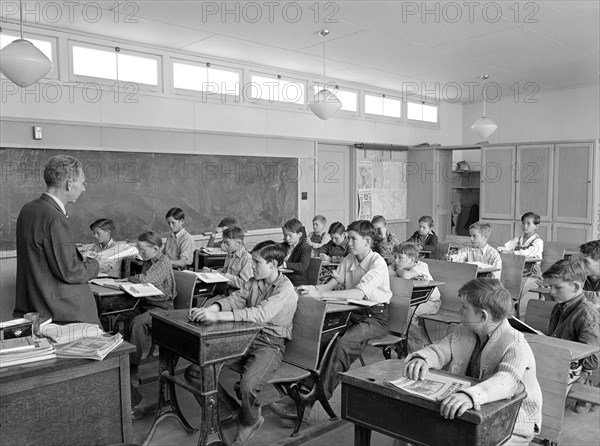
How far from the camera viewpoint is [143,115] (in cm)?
613

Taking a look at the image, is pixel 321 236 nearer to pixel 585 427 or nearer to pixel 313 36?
pixel 313 36

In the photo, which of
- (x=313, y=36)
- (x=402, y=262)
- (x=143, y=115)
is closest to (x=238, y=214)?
(x=143, y=115)

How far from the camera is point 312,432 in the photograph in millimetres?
2986

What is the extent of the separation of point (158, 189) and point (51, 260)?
13.1ft

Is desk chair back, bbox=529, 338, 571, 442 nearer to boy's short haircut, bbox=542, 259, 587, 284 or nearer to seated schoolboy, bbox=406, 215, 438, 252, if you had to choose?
boy's short haircut, bbox=542, 259, 587, 284

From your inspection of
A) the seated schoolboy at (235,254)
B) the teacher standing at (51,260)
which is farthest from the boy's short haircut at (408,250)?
the teacher standing at (51,260)

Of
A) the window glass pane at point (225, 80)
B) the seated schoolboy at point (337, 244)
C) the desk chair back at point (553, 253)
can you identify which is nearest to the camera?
the seated schoolboy at point (337, 244)

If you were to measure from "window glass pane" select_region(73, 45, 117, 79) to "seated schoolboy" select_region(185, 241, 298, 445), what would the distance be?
3762 mm

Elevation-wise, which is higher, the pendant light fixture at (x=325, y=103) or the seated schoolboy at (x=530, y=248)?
the pendant light fixture at (x=325, y=103)

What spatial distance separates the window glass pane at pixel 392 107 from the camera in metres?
9.17

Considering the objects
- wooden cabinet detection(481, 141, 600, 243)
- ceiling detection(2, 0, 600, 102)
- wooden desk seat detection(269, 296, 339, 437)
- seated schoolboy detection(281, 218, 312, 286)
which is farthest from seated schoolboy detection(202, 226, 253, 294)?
wooden cabinet detection(481, 141, 600, 243)

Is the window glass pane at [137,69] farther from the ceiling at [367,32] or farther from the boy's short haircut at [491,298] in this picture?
the boy's short haircut at [491,298]

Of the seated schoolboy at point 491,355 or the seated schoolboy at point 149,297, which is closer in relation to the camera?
the seated schoolboy at point 491,355

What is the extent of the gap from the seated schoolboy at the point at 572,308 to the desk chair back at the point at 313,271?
230 cm
